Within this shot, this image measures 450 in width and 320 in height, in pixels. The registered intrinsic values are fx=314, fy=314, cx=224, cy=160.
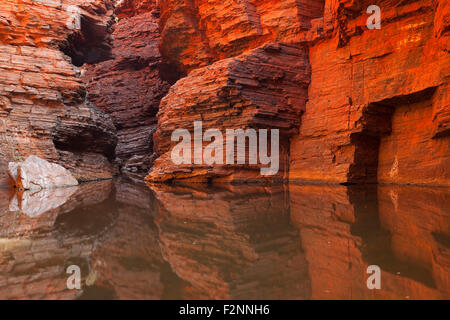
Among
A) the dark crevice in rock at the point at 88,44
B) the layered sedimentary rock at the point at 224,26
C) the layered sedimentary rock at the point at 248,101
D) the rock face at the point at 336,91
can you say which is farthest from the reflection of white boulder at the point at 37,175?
the layered sedimentary rock at the point at 224,26

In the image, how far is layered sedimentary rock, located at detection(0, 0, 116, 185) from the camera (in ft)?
32.2

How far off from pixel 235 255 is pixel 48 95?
10760mm

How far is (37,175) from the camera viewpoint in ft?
26.1

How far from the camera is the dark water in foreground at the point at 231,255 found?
1.34 meters

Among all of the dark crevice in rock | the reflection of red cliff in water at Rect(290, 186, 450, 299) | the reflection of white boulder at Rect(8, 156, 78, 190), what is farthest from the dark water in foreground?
the dark crevice in rock

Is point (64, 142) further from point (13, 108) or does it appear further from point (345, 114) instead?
point (345, 114)

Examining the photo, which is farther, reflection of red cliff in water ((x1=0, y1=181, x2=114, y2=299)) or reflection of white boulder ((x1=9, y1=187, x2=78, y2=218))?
reflection of white boulder ((x1=9, y1=187, x2=78, y2=218))

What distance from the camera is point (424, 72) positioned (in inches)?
251

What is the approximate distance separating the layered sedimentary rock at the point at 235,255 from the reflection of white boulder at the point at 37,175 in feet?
19.9

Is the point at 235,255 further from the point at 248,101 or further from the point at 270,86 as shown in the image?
the point at 270,86

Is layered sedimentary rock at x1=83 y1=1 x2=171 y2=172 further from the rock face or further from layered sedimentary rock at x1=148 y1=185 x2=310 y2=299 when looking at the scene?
layered sedimentary rock at x1=148 y1=185 x2=310 y2=299

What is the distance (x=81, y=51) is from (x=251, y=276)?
47.6 ft

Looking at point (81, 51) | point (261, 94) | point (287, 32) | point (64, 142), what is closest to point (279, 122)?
point (261, 94)

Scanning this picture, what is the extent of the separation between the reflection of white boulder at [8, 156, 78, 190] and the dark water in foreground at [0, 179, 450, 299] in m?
5.21
